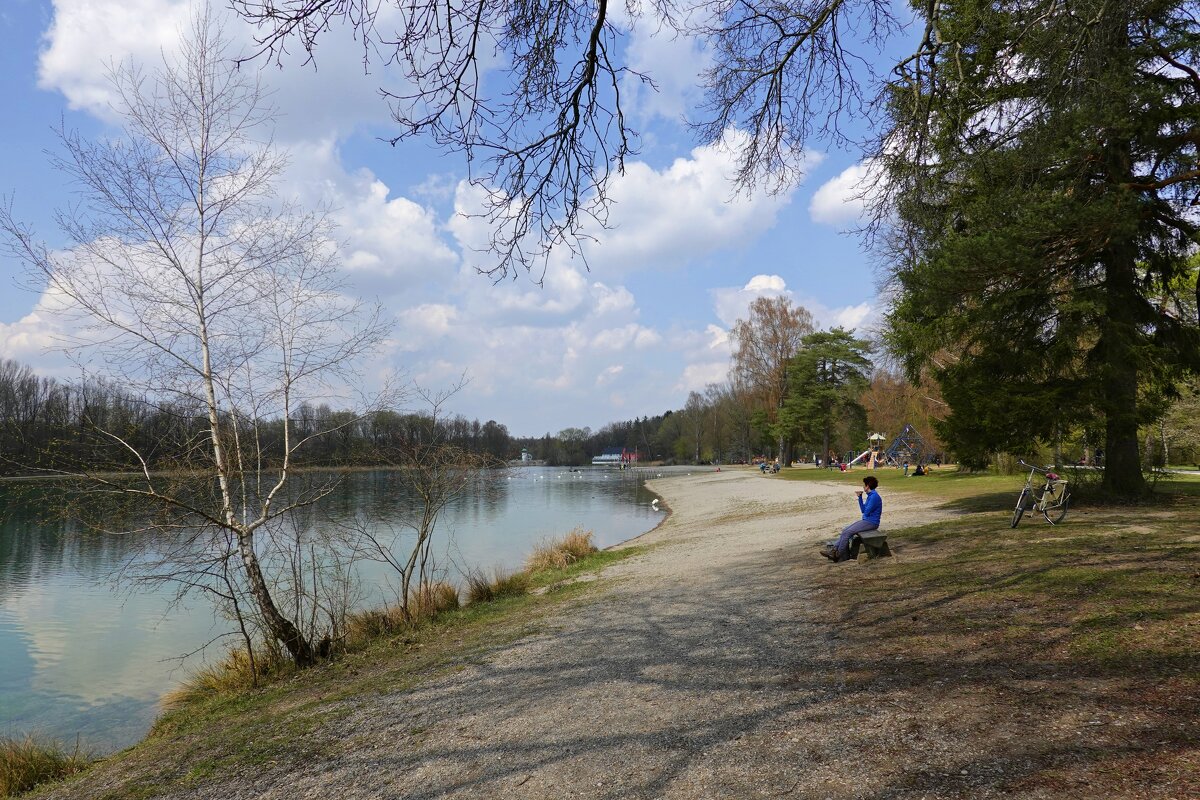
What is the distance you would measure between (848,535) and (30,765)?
32.7 ft

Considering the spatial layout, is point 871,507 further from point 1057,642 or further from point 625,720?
point 625,720

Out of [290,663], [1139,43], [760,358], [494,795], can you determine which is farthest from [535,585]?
[760,358]

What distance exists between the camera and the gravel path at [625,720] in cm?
368

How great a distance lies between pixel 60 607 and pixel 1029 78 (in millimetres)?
18528

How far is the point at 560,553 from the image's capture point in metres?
15.1

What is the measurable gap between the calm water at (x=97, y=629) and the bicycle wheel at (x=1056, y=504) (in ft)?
29.6

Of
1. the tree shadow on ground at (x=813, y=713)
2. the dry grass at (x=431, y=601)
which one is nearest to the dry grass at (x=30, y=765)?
the tree shadow on ground at (x=813, y=713)

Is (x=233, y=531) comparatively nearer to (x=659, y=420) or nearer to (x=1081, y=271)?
(x=1081, y=271)

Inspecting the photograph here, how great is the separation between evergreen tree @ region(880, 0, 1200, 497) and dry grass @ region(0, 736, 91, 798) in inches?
376

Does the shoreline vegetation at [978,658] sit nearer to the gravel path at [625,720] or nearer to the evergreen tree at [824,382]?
the gravel path at [625,720]

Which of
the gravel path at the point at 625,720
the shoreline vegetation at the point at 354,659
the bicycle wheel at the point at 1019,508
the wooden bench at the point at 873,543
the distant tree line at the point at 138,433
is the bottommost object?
the shoreline vegetation at the point at 354,659

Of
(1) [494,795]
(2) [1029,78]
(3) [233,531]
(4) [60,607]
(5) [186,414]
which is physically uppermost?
(2) [1029,78]

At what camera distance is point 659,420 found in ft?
507

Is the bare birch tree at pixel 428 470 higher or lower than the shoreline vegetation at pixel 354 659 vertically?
higher
